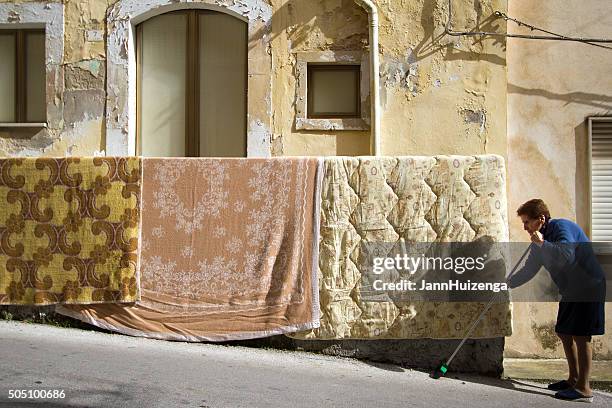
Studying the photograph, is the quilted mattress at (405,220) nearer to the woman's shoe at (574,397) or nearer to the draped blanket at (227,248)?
the draped blanket at (227,248)

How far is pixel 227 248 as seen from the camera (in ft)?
24.8

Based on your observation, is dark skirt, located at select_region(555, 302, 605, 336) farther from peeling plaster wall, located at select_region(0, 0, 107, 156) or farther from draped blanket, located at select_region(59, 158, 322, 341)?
peeling plaster wall, located at select_region(0, 0, 107, 156)

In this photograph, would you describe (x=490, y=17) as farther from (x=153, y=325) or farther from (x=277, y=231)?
(x=153, y=325)

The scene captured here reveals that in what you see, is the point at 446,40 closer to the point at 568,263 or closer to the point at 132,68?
the point at 568,263

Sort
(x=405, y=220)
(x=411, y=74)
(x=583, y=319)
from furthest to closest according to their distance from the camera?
(x=411, y=74), (x=405, y=220), (x=583, y=319)

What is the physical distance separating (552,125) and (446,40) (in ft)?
5.49

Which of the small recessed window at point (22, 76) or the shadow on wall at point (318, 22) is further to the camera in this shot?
the small recessed window at point (22, 76)

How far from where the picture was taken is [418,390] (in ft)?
22.5

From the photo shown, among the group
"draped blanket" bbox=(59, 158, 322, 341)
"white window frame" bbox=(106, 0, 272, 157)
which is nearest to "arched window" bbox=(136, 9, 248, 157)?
"white window frame" bbox=(106, 0, 272, 157)

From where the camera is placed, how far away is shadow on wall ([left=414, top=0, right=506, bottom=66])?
348 inches

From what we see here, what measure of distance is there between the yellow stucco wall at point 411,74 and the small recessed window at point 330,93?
21 centimetres

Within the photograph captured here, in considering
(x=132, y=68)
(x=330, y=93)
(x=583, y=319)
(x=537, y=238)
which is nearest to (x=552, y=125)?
(x=330, y=93)

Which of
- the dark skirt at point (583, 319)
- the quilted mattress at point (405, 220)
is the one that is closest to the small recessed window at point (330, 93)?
the quilted mattress at point (405, 220)

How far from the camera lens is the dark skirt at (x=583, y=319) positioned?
7.13 metres
